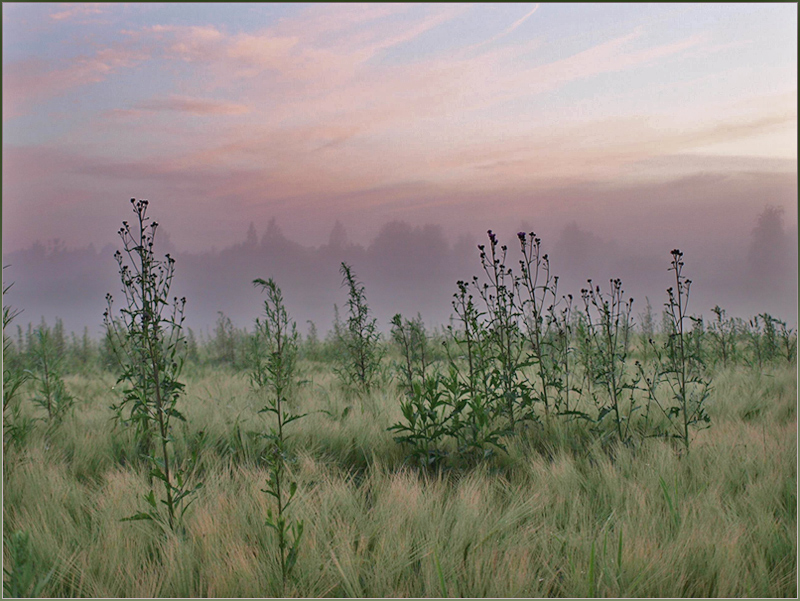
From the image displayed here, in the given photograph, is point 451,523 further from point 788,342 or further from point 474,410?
point 788,342

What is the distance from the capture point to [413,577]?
8.52ft

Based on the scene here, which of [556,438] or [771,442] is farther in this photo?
[556,438]

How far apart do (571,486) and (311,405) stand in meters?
3.14

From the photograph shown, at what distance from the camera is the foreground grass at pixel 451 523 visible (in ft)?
8.27

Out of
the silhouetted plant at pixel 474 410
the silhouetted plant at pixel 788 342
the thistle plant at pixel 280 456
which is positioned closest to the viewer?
the thistle plant at pixel 280 456

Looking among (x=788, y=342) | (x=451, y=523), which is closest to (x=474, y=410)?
(x=451, y=523)

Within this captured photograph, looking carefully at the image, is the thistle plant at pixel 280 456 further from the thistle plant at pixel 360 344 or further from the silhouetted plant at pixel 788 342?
the silhouetted plant at pixel 788 342

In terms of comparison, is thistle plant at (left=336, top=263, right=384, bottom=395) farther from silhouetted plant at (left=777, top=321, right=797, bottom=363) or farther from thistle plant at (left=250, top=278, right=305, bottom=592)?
silhouetted plant at (left=777, top=321, right=797, bottom=363)

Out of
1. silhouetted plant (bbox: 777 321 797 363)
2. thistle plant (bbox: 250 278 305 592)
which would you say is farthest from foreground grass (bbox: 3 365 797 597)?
silhouetted plant (bbox: 777 321 797 363)

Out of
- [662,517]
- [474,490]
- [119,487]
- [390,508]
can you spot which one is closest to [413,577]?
[390,508]

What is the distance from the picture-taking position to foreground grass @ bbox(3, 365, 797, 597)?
99.3 inches

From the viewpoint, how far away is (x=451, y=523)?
9.79 ft

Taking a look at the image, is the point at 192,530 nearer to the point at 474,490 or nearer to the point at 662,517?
the point at 474,490

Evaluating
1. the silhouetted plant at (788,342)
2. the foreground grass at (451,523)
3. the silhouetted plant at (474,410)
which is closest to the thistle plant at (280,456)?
the foreground grass at (451,523)
